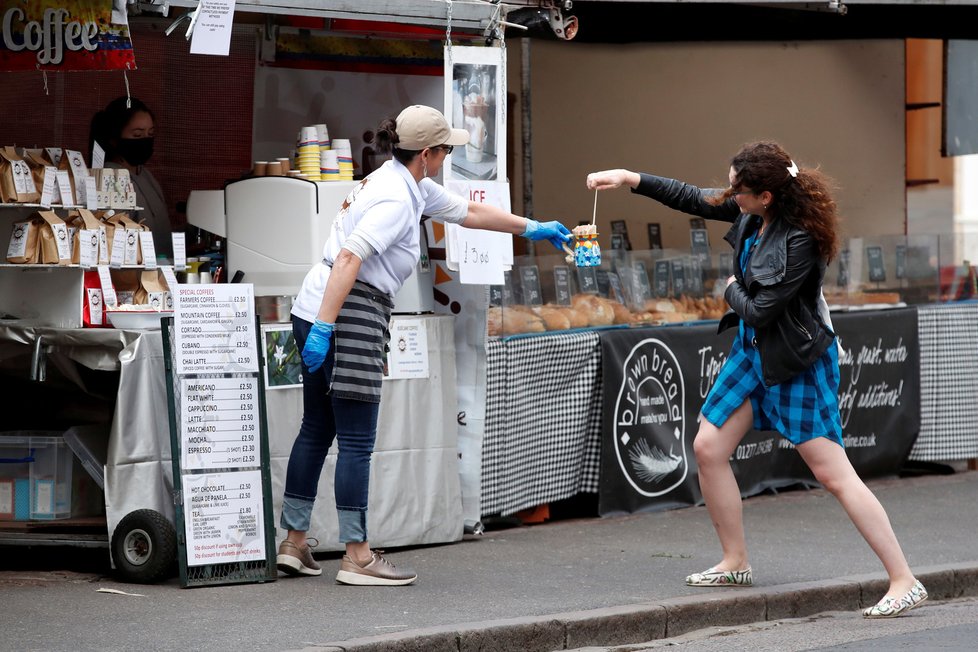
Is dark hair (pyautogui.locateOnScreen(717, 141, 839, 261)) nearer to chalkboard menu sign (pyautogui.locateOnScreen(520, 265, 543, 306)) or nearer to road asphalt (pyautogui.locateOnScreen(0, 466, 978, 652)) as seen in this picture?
road asphalt (pyautogui.locateOnScreen(0, 466, 978, 652))

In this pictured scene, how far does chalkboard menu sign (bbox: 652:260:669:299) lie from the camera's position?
8680mm

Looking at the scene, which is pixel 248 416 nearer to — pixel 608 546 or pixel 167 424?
pixel 167 424

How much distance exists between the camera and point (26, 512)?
643cm

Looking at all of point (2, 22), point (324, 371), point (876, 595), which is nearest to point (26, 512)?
point (324, 371)

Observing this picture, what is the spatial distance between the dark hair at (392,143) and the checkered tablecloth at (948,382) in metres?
4.94

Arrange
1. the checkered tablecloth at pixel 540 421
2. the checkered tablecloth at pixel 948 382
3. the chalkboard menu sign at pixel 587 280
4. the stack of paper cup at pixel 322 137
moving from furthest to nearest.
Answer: the checkered tablecloth at pixel 948 382, the chalkboard menu sign at pixel 587 280, the checkered tablecloth at pixel 540 421, the stack of paper cup at pixel 322 137

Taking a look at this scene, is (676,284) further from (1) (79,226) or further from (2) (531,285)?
(1) (79,226)

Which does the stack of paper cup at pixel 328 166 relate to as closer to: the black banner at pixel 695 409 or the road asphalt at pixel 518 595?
the road asphalt at pixel 518 595

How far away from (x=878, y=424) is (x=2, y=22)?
19.6 feet

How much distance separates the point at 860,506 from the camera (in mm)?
5785

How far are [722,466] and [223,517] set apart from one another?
207 centimetres

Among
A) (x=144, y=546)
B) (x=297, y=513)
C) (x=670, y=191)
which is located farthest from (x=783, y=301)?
(x=144, y=546)

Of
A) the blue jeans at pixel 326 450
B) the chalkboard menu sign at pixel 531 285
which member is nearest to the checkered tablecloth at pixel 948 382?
the chalkboard menu sign at pixel 531 285

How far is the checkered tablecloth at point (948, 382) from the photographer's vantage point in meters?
9.77
